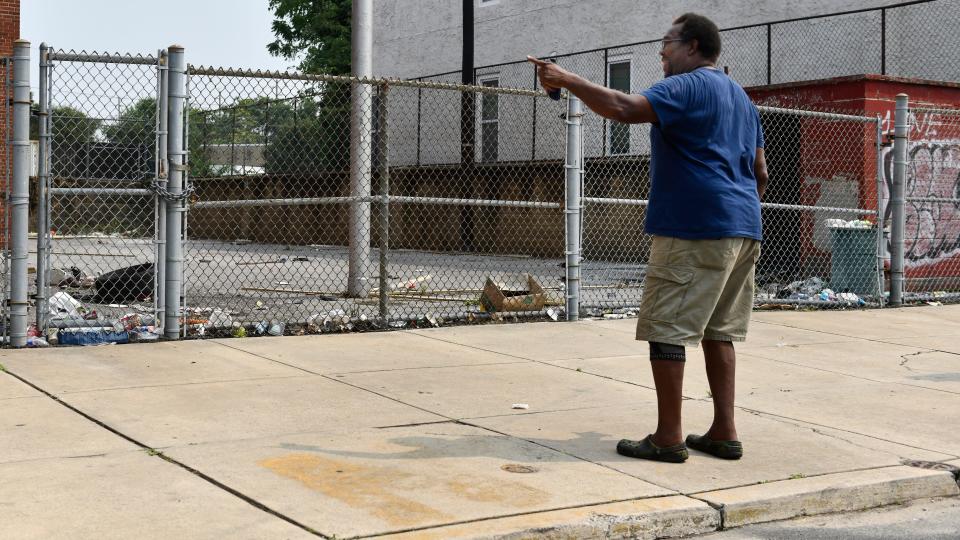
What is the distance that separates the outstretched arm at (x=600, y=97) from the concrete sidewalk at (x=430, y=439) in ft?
5.25

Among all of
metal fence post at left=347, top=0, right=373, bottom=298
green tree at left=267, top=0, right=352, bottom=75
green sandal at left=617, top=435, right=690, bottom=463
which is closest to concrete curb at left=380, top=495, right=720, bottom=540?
green sandal at left=617, top=435, right=690, bottom=463

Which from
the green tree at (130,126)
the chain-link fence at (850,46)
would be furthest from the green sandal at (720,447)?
the chain-link fence at (850,46)

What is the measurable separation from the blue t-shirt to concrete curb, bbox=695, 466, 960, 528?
1171mm

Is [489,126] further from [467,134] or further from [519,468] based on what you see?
[519,468]

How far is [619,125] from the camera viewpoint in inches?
920

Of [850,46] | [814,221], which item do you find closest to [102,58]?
[814,221]

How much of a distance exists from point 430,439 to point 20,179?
158 inches

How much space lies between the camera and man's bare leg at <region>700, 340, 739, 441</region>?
5453 millimetres

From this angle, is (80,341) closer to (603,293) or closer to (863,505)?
(863,505)

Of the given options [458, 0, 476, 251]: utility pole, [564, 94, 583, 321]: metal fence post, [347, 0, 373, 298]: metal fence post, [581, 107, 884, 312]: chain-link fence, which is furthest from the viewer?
[458, 0, 476, 251]: utility pole

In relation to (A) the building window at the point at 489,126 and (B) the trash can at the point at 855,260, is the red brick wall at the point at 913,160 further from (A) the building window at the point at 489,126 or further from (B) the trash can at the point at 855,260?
(A) the building window at the point at 489,126

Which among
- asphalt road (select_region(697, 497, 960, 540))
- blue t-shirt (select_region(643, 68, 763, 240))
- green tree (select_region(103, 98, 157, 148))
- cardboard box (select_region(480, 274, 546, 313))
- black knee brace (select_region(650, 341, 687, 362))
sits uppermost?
green tree (select_region(103, 98, 157, 148))

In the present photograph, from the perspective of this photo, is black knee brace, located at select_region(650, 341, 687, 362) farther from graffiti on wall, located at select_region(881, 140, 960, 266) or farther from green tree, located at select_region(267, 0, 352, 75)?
green tree, located at select_region(267, 0, 352, 75)

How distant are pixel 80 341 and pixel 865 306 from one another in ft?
27.5
